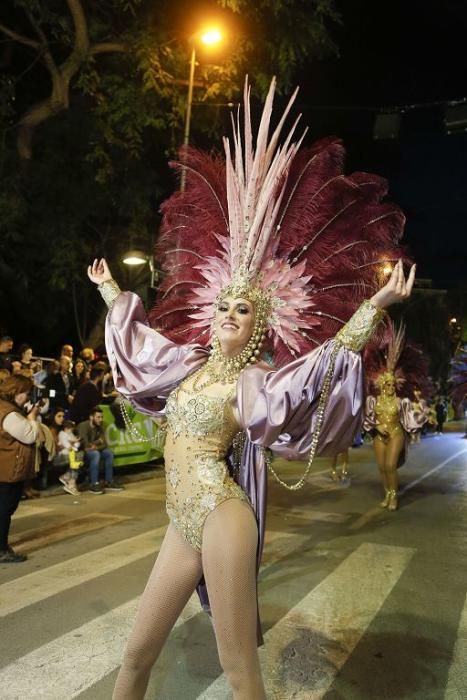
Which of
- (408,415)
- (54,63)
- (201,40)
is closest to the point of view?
(408,415)

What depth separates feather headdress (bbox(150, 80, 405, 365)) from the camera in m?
3.21

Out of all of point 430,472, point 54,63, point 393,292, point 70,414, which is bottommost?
point 430,472

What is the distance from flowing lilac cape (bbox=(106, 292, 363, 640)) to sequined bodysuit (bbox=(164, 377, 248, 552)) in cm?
10

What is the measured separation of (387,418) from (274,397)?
24.1ft

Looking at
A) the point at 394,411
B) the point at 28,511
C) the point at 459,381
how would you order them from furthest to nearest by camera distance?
the point at 394,411 → the point at 28,511 → the point at 459,381

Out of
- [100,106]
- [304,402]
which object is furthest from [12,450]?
[100,106]

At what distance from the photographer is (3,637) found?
4.32 m

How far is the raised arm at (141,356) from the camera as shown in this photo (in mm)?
3158

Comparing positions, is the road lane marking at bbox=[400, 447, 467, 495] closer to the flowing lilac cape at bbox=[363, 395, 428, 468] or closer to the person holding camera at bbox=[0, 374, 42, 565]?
the flowing lilac cape at bbox=[363, 395, 428, 468]

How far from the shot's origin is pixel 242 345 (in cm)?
300

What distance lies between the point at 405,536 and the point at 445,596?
223 cm

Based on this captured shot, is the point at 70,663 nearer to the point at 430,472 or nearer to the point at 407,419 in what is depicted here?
the point at 407,419

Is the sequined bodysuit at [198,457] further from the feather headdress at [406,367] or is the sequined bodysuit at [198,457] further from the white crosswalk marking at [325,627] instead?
the feather headdress at [406,367]

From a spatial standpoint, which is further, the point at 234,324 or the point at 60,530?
the point at 60,530
